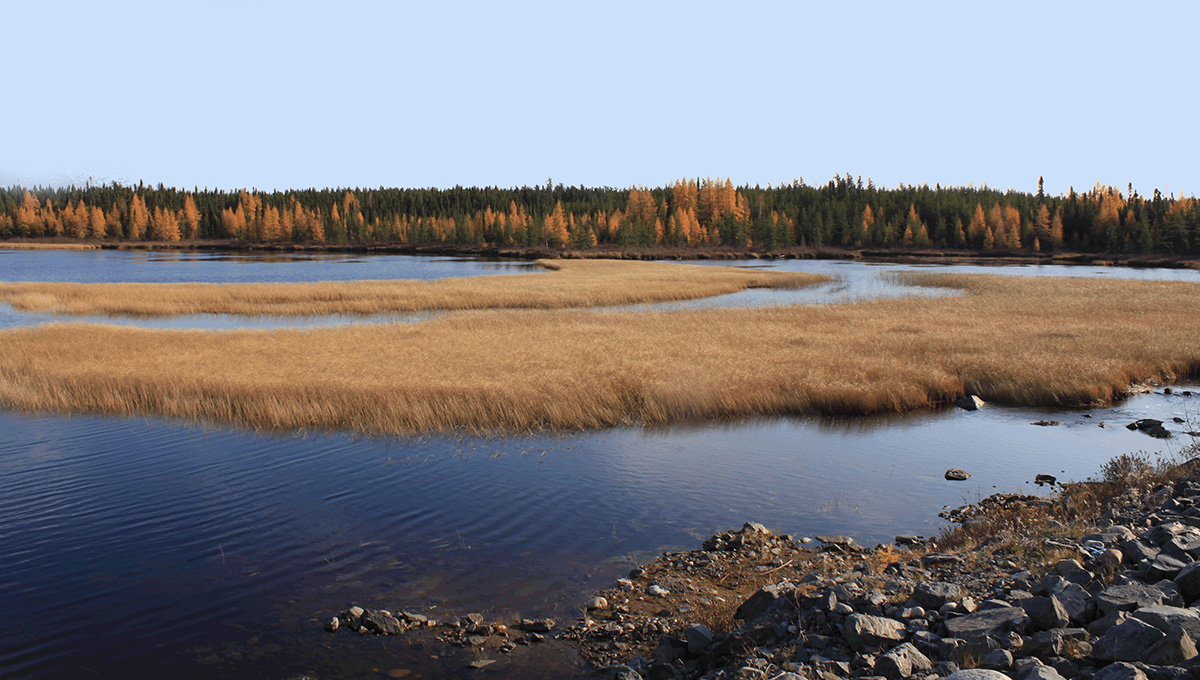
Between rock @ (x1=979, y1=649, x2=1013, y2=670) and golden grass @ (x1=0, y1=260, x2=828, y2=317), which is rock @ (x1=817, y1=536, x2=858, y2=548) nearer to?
rock @ (x1=979, y1=649, x2=1013, y2=670)

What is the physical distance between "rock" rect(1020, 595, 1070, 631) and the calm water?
4.99 metres

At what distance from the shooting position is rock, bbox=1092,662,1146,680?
20.7 ft

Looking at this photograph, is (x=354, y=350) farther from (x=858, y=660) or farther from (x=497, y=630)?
(x=858, y=660)

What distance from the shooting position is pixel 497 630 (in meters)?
10.2

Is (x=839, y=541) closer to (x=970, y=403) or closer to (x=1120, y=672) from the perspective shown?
(x=1120, y=672)

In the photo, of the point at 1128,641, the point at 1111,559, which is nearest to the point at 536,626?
the point at 1128,641

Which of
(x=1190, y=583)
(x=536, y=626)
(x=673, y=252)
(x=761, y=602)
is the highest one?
(x=673, y=252)

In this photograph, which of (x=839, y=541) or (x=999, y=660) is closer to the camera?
(x=999, y=660)

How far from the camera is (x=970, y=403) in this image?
79.0 ft

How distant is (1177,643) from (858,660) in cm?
259

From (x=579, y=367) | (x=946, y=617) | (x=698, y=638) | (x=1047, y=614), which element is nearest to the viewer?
(x=1047, y=614)

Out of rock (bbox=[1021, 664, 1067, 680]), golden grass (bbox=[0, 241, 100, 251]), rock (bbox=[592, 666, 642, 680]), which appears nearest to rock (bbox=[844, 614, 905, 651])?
rock (bbox=[1021, 664, 1067, 680])

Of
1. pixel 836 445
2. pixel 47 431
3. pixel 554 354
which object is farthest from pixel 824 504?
pixel 47 431

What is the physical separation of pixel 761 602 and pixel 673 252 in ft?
494
